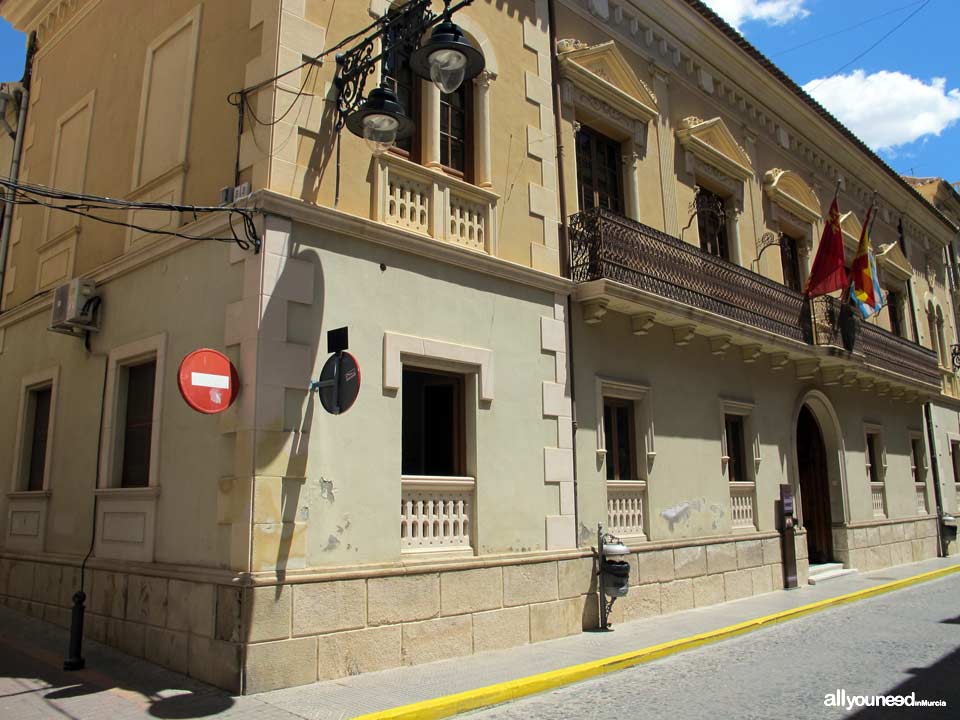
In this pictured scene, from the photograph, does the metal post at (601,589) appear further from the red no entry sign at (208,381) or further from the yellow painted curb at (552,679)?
the red no entry sign at (208,381)

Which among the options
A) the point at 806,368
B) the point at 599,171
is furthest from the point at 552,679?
the point at 806,368

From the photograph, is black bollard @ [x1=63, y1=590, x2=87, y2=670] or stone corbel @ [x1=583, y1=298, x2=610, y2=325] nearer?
black bollard @ [x1=63, y1=590, x2=87, y2=670]

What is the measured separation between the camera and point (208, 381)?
6719 millimetres

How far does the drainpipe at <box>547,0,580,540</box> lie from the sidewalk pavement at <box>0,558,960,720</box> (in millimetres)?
1714

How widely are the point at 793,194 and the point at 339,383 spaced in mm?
13596

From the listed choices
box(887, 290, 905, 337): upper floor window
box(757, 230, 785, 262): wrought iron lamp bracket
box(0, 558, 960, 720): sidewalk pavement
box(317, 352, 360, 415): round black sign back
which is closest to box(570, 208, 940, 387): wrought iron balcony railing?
box(757, 230, 785, 262): wrought iron lamp bracket

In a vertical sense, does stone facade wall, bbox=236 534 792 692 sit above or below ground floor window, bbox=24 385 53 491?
below

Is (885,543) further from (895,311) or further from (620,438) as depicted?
(620,438)

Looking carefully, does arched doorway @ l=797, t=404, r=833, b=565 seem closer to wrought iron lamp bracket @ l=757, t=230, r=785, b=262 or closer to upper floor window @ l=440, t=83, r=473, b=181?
wrought iron lamp bracket @ l=757, t=230, r=785, b=262

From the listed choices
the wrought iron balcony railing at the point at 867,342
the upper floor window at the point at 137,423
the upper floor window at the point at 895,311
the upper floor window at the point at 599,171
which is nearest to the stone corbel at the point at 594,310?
the upper floor window at the point at 599,171

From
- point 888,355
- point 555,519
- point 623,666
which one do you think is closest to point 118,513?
point 555,519

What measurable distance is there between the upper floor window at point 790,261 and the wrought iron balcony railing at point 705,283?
1157mm

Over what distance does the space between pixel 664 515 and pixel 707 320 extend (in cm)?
308

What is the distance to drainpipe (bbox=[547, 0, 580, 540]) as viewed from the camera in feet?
32.8
